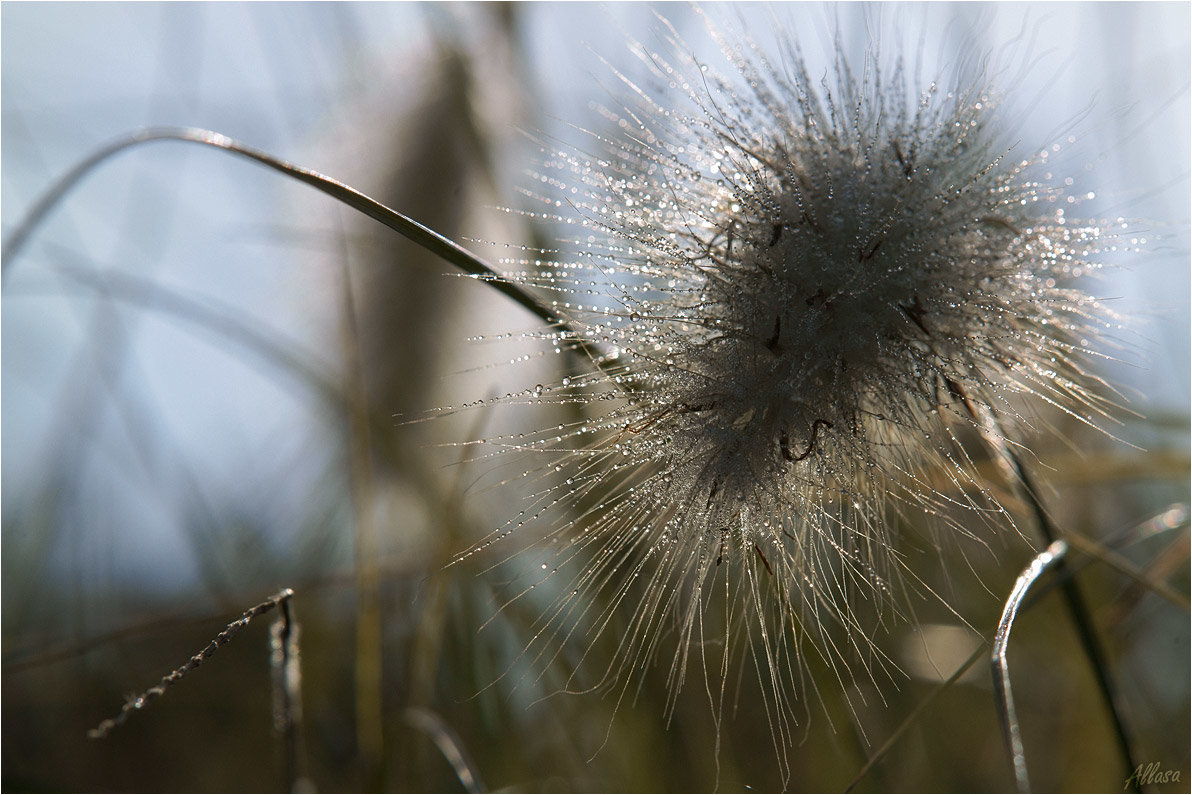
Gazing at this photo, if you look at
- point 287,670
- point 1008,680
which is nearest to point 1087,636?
point 1008,680

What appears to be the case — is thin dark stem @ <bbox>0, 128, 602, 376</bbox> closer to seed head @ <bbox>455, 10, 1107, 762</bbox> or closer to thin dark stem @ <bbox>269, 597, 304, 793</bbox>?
seed head @ <bbox>455, 10, 1107, 762</bbox>

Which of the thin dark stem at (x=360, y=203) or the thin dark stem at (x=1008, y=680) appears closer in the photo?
the thin dark stem at (x=1008, y=680)

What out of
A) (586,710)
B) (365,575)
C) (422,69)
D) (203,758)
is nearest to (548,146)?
(365,575)

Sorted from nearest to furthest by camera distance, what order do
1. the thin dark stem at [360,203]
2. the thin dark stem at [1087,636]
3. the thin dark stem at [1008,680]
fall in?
the thin dark stem at [1008,680] → the thin dark stem at [360,203] → the thin dark stem at [1087,636]

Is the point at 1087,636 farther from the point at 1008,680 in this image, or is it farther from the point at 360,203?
the point at 360,203

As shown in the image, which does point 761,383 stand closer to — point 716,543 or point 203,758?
point 716,543

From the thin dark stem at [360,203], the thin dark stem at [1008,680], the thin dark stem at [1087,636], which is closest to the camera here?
the thin dark stem at [1008,680]

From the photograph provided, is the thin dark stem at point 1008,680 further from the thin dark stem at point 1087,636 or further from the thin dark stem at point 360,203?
the thin dark stem at point 360,203

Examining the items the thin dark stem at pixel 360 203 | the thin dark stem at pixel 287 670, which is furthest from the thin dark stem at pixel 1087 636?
the thin dark stem at pixel 287 670

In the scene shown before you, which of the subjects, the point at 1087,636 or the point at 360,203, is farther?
the point at 1087,636
